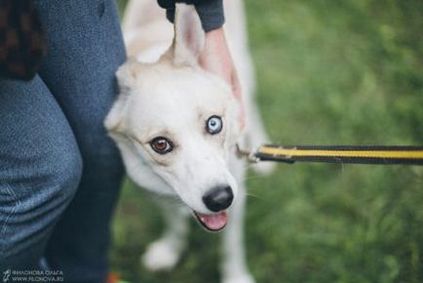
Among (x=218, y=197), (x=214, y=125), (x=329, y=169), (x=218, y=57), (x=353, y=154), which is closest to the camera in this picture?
(x=353, y=154)

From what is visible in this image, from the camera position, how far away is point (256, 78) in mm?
3508

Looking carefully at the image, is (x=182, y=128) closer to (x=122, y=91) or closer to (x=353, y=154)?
(x=122, y=91)

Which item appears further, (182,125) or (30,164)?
(182,125)

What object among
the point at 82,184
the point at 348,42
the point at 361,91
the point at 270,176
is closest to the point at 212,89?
the point at 82,184

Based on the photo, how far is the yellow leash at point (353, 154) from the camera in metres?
1.54

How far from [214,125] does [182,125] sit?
12 centimetres

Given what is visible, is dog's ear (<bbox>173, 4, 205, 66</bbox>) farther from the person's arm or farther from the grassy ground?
the grassy ground

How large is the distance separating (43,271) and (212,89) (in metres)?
0.99

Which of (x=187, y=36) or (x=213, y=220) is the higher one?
(x=187, y=36)

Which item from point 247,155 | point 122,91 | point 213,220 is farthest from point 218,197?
point 122,91

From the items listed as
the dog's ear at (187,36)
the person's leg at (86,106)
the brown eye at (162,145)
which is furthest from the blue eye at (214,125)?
the person's leg at (86,106)

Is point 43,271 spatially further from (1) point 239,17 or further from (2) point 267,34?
(2) point 267,34

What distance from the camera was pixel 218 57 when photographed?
196 centimetres

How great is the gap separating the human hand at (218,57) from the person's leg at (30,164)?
21.8 inches
